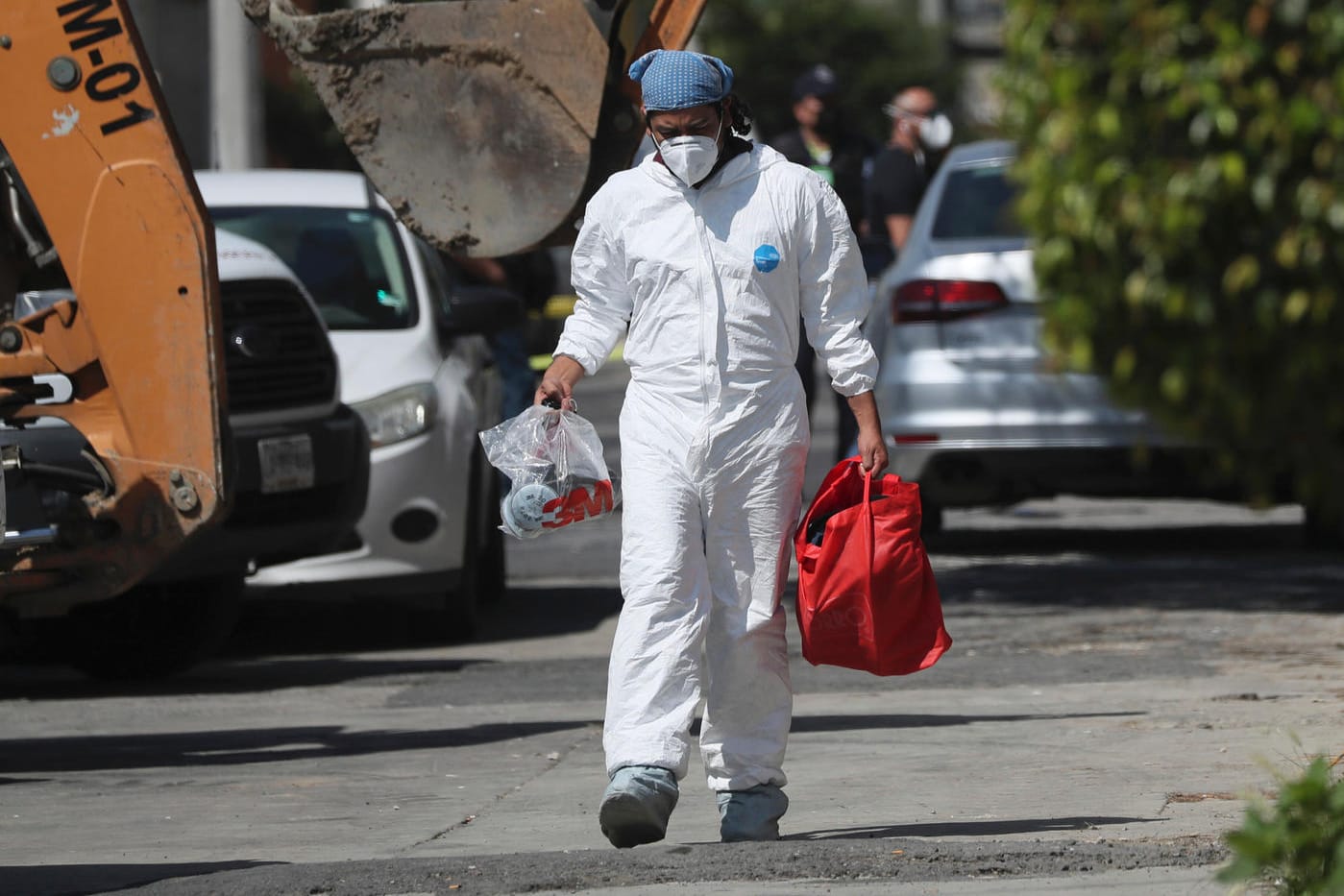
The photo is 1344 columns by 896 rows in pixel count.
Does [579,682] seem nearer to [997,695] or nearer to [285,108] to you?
[997,695]

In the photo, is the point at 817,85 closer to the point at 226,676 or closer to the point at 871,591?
the point at 226,676

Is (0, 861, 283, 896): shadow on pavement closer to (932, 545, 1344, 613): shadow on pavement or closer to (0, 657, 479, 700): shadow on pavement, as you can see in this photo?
(0, 657, 479, 700): shadow on pavement

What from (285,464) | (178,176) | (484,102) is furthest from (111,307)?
(285,464)

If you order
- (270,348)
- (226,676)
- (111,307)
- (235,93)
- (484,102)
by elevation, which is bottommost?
(235,93)

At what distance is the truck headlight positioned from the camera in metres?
9.74

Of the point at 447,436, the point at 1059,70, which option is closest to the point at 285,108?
the point at 447,436

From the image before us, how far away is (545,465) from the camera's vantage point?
609 cm

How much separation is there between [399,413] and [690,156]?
13.7ft

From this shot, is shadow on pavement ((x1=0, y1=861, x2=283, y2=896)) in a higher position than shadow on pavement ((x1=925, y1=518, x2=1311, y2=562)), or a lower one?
higher

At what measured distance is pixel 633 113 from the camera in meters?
7.48

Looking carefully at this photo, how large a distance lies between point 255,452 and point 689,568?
3.34 m

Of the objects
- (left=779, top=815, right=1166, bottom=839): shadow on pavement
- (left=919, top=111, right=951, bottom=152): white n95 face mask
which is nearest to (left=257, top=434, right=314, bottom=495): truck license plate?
(left=779, top=815, right=1166, bottom=839): shadow on pavement

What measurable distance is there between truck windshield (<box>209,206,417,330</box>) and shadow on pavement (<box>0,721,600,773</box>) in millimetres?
2526

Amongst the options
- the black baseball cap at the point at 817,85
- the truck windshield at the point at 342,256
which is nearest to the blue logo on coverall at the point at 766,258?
the truck windshield at the point at 342,256
